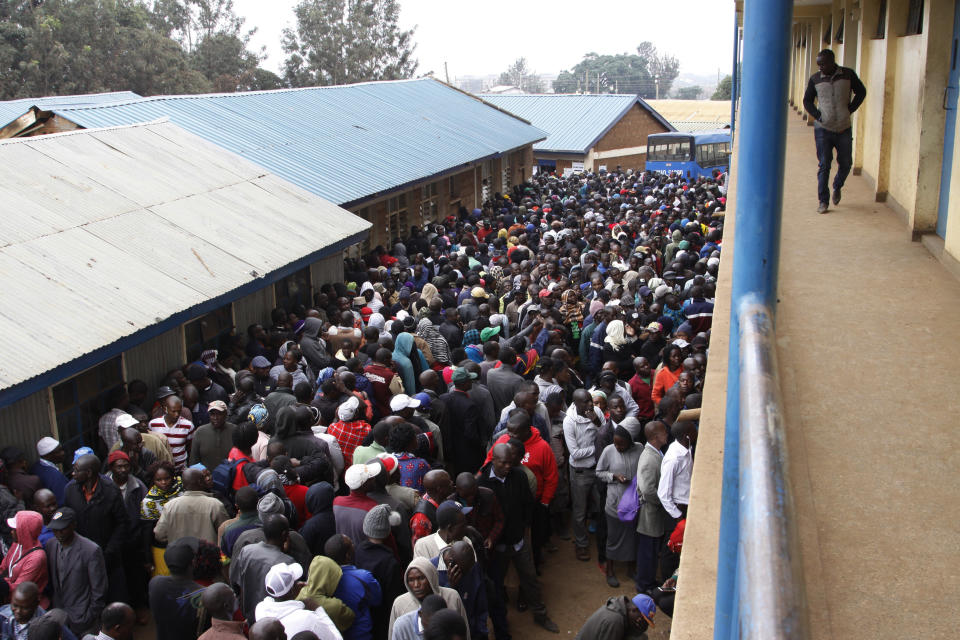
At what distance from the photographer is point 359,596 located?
16.8ft

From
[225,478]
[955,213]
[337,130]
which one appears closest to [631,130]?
[337,130]

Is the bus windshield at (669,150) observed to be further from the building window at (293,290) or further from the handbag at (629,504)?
the handbag at (629,504)

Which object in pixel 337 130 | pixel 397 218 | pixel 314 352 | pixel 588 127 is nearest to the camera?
pixel 314 352

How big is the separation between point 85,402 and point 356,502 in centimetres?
367

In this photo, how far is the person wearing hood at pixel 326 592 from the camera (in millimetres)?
4902

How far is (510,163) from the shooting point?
29.3 m

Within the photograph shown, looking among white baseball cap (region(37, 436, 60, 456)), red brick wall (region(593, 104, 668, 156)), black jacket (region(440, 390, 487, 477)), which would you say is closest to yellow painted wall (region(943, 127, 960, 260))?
black jacket (region(440, 390, 487, 477))

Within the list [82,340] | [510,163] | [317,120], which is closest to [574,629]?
[82,340]

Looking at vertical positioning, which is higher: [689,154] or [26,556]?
[689,154]

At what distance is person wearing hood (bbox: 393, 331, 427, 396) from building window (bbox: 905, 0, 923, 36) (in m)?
5.42

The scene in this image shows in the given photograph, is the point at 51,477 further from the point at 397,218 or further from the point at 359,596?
the point at 397,218

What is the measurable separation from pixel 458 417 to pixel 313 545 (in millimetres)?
2268

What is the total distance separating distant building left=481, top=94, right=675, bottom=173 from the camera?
38.8 metres

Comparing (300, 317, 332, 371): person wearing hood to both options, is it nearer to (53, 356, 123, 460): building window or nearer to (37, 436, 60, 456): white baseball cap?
(53, 356, 123, 460): building window
